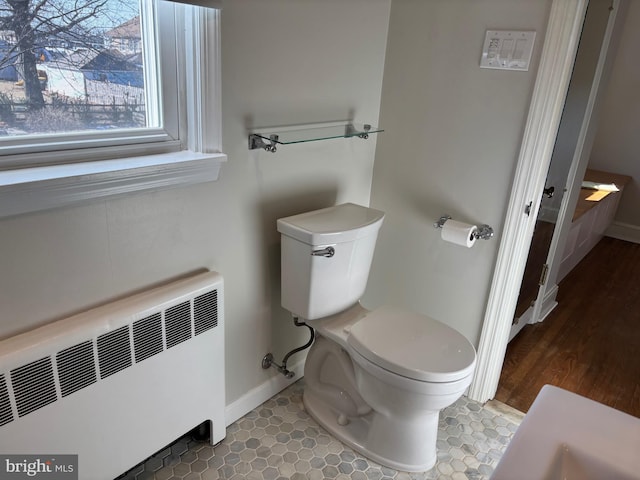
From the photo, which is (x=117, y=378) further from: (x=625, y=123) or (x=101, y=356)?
(x=625, y=123)

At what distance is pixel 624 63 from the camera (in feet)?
12.3

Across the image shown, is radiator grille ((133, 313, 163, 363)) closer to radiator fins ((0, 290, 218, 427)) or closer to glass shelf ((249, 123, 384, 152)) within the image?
radiator fins ((0, 290, 218, 427))

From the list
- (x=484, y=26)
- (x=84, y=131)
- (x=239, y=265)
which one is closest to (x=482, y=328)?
(x=239, y=265)

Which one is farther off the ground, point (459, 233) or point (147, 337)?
point (459, 233)

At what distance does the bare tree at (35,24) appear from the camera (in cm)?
106

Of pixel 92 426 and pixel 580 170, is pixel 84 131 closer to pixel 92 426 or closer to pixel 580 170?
pixel 92 426

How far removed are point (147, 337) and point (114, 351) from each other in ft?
0.33

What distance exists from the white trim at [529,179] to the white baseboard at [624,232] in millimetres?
2896

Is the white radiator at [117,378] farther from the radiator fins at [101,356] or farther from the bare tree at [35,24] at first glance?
the bare tree at [35,24]

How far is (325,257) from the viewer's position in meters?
1.67

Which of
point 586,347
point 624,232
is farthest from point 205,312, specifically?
point 624,232

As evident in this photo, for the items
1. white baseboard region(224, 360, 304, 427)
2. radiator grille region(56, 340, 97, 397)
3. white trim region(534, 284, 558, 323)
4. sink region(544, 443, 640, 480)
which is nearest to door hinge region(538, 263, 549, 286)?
white trim region(534, 284, 558, 323)

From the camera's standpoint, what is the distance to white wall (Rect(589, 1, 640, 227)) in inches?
145

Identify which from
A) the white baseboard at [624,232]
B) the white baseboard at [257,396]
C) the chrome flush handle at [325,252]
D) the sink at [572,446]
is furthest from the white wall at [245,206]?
the white baseboard at [624,232]
